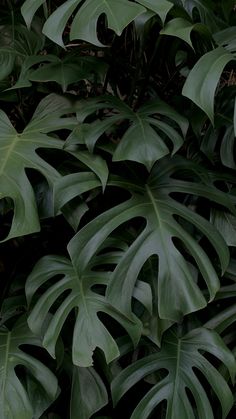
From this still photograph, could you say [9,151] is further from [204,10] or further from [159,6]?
[204,10]

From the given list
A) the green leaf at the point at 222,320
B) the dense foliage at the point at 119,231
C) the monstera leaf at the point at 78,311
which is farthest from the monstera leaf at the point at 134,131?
the green leaf at the point at 222,320

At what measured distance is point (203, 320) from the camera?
139 centimetres

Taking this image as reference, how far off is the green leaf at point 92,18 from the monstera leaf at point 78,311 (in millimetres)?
380

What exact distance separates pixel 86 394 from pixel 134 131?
51cm

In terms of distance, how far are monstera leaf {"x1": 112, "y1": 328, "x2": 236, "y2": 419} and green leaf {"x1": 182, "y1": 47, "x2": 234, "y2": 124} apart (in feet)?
1.47

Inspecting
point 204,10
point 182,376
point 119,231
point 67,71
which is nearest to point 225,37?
point 204,10

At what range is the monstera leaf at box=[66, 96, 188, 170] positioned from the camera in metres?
1.13

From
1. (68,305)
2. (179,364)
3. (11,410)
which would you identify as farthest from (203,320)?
(11,410)

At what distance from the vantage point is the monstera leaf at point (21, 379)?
3.55 ft

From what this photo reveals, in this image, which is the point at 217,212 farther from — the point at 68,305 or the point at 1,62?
the point at 1,62

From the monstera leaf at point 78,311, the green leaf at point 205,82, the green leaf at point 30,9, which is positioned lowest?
the monstera leaf at point 78,311

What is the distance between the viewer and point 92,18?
3.57 ft

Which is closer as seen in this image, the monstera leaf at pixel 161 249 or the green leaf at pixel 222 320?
the monstera leaf at pixel 161 249

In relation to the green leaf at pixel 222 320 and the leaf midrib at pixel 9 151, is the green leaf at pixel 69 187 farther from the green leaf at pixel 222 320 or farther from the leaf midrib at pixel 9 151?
the green leaf at pixel 222 320
